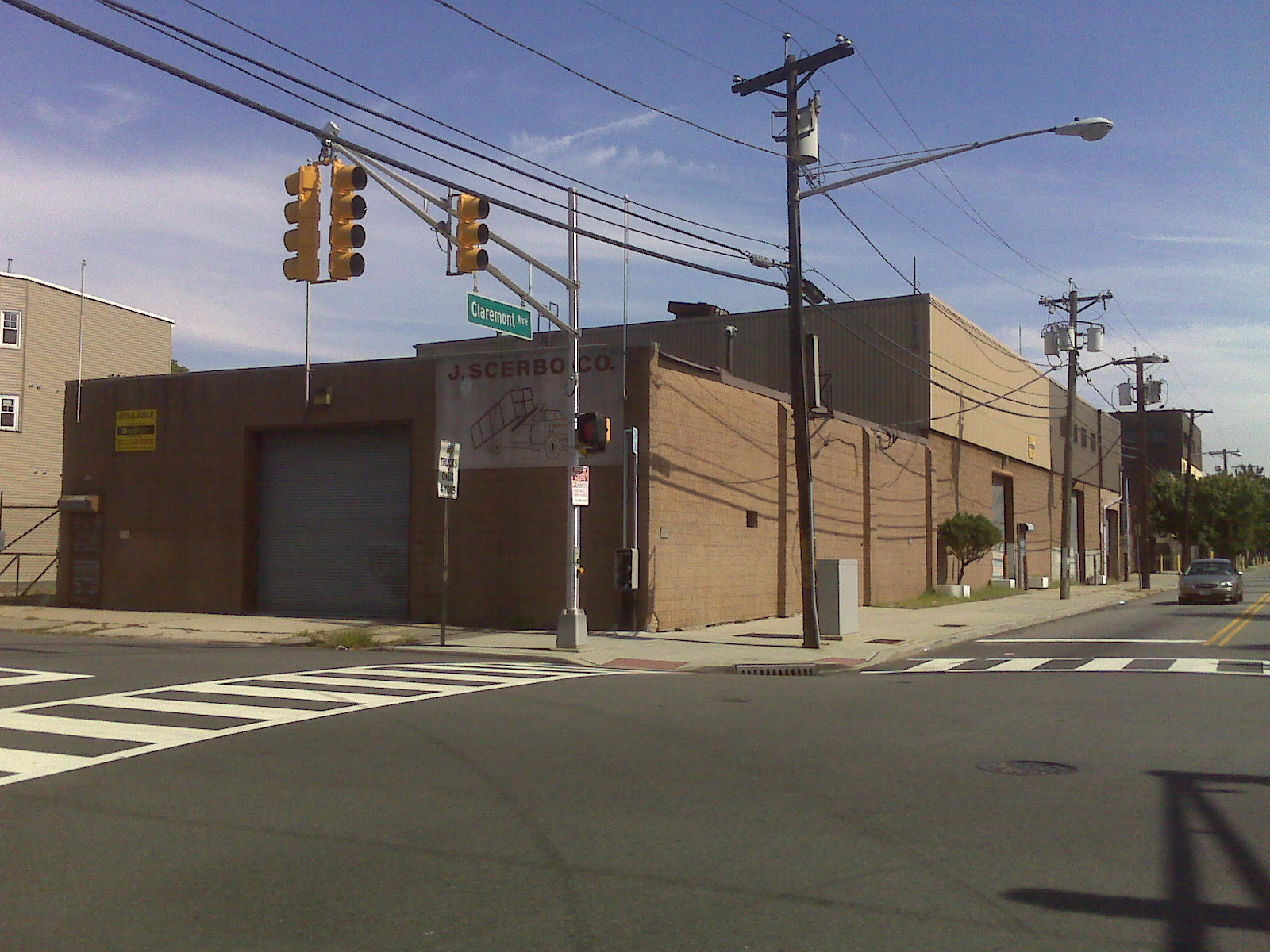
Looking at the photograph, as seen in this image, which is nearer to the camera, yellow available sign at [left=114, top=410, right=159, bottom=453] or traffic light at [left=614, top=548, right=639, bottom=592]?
traffic light at [left=614, top=548, right=639, bottom=592]

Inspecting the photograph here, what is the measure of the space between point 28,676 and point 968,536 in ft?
106

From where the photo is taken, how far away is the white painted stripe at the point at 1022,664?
17.1 meters

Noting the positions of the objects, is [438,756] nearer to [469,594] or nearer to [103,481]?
[469,594]

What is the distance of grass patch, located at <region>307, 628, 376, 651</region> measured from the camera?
802 inches

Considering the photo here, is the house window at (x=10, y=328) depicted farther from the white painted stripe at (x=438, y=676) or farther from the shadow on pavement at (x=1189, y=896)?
the shadow on pavement at (x=1189, y=896)

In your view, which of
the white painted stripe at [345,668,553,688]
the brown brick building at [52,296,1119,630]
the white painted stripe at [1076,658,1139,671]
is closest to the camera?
the white painted stripe at [345,668,553,688]

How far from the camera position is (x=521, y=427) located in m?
24.0

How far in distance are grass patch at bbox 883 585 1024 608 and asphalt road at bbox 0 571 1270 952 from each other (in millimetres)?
20771

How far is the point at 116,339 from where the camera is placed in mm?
47938

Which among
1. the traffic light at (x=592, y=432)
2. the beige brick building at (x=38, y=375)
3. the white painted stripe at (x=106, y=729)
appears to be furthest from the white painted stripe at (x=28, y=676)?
the beige brick building at (x=38, y=375)

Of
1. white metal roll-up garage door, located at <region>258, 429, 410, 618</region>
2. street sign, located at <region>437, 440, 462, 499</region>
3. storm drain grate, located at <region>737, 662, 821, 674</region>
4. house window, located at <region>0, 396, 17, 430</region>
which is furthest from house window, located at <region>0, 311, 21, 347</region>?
storm drain grate, located at <region>737, 662, 821, 674</region>

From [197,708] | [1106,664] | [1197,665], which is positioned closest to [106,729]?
[197,708]

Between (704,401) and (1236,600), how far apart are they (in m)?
22.5

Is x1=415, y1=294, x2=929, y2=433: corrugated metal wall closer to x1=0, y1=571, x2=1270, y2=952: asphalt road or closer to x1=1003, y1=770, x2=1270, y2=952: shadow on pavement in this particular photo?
x1=0, y1=571, x2=1270, y2=952: asphalt road
